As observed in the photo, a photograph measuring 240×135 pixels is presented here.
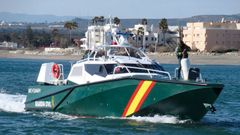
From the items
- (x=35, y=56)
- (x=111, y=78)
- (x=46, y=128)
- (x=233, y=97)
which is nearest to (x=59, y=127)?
(x=46, y=128)

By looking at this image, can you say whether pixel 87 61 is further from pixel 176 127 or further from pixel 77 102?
pixel 176 127

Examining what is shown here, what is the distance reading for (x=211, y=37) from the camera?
492 feet

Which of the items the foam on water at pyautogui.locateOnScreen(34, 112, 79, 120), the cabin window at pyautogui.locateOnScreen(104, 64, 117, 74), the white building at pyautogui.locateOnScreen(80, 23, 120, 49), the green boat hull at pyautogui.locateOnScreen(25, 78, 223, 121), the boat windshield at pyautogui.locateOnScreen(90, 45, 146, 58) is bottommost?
the foam on water at pyautogui.locateOnScreen(34, 112, 79, 120)

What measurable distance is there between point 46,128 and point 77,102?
7.30ft

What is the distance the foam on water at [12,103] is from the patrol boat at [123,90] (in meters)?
1.79

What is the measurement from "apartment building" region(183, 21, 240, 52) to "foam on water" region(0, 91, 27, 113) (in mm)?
112303

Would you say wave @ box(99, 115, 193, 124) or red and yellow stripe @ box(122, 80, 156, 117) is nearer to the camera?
red and yellow stripe @ box(122, 80, 156, 117)

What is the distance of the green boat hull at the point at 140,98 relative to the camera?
2352 centimetres

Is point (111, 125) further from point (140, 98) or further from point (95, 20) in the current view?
point (95, 20)

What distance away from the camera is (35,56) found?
166m

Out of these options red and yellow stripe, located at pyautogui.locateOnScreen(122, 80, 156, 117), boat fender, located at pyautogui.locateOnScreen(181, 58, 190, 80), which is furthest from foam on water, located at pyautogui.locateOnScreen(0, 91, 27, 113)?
boat fender, located at pyautogui.locateOnScreen(181, 58, 190, 80)

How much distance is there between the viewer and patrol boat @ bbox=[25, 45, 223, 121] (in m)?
23.6

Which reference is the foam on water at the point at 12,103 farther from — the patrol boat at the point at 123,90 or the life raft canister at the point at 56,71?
the life raft canister at the point at 56,71

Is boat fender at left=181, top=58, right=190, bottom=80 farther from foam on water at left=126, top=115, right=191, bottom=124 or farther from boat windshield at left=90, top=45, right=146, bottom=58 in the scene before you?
boat windshield at left=90, top=45, right=146, bottom=58
